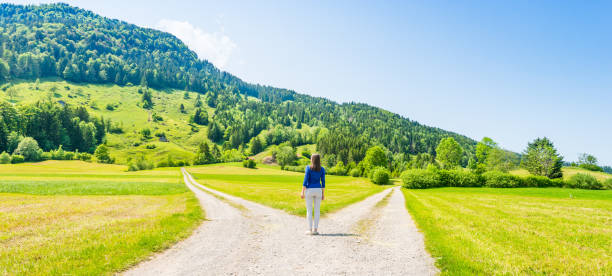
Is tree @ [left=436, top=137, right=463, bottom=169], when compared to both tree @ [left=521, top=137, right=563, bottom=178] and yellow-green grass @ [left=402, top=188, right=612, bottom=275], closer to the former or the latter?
tree @ [left=521, top=137, right=563, bottom=178]

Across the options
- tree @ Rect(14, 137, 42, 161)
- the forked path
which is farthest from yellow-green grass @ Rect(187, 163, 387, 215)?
tree @ Rect(14, 137, 42, 161)

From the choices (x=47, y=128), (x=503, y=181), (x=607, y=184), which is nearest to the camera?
(x=607, y=184)

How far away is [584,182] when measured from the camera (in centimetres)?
6225

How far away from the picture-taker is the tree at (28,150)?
107 metres

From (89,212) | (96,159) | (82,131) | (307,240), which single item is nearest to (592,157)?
(307,240)

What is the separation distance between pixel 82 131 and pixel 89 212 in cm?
18342

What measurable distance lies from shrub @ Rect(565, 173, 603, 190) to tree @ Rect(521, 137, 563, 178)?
76.0 ft

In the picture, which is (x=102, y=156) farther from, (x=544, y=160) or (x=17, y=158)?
(x=544, y=160)

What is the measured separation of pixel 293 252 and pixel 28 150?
154 metres

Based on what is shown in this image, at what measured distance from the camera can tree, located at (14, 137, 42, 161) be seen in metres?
107

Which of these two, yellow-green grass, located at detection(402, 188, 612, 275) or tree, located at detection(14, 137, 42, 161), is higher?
yellow-green grass, located at detection(402, 188, 612, 275)

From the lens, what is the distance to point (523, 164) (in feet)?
329

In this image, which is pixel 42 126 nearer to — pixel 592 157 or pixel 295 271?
pixel 295 271

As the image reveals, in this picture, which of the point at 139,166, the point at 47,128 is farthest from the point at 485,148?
the point at 47,128
